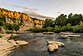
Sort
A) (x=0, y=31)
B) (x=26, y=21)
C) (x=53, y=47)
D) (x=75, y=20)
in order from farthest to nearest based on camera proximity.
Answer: (x=26, y=21) < (x=75, y=20) < (x=0, y=31) < (x=53, y=47)

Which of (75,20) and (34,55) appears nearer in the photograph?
(34,55)

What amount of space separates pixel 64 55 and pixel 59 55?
83 centimetres

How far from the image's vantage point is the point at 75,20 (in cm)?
9219

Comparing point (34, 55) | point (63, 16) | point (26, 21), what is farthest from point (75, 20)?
point (26, 21)

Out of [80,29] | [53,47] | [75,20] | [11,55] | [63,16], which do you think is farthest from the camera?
Result: [63,16]

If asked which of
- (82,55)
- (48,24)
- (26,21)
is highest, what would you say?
(26,21)

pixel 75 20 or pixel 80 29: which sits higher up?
pixel 75 20

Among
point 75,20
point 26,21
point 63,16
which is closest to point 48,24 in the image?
point 63,16

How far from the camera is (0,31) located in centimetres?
5031

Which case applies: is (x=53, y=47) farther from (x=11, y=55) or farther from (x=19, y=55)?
(x=11, y=55)

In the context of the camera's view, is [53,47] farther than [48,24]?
No

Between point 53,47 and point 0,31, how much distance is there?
5066 centimetres

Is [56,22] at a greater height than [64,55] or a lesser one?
greater

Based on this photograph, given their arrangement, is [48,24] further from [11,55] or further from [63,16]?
[11,55]
